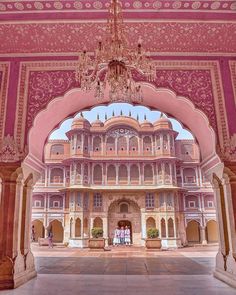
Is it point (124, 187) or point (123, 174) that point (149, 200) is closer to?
point (124, 187)

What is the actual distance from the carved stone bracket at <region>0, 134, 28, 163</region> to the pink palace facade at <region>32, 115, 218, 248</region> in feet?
45.4

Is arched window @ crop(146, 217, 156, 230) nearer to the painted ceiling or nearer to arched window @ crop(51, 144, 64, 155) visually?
arched window @ crop(51, 144, 64, 155)

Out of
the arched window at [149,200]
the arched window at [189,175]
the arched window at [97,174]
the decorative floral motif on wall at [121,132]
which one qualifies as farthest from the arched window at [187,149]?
the arched window at [97,174]

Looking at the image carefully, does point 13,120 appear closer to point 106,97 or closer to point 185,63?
point 106,97

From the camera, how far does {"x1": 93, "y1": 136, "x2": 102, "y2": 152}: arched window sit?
19752 millimetres

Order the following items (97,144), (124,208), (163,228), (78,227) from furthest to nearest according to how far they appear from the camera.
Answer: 1. (97,144)
2. (124,208)
3. (163,228)
4. (78,227)

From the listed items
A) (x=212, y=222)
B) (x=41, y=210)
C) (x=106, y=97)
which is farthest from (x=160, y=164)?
(x=106, y=97)

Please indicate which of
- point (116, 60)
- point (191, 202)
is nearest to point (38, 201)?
point (191, 202)

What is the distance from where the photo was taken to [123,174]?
1934 centimetres

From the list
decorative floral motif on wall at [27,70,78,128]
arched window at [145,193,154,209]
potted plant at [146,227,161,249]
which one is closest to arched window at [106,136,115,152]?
arched window at [145,193,154,209]

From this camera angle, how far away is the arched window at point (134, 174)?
19211 millimetres

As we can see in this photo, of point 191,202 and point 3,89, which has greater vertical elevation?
point 3,89

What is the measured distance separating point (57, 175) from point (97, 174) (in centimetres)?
288

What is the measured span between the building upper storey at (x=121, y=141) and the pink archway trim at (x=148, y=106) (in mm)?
13443
